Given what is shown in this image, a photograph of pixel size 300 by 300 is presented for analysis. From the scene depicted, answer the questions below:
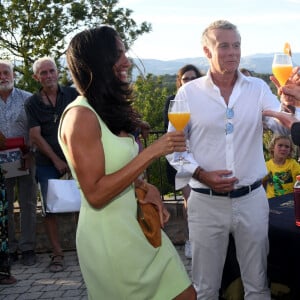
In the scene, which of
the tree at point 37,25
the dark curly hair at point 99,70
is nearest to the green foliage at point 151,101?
the tree at point 37,25

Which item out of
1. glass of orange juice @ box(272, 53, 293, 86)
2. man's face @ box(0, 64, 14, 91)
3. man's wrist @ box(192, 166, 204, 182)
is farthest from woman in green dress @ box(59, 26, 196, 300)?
man's face @ box(0, 64, 14, 91)

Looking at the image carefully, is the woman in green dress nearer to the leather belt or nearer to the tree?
the leather belt

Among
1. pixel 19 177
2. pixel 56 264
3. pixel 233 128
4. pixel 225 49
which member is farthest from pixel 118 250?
pixel 19 177

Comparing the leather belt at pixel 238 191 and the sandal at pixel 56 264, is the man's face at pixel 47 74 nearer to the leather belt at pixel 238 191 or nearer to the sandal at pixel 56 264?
the sandal at pixel 56 264

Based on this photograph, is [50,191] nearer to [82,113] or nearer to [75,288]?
[75,288]

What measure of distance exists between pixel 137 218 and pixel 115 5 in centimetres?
1654

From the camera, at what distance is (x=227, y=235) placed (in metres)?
3.10

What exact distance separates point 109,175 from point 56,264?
142 inches

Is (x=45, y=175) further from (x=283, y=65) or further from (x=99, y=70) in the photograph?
(x=99, y=70)

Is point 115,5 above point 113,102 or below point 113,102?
above

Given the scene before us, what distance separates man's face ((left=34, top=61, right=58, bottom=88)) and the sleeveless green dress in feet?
10.7

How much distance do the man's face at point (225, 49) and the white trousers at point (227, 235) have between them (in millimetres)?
797

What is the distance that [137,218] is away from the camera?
2.24m

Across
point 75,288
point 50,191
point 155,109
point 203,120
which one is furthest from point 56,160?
point 155,109
